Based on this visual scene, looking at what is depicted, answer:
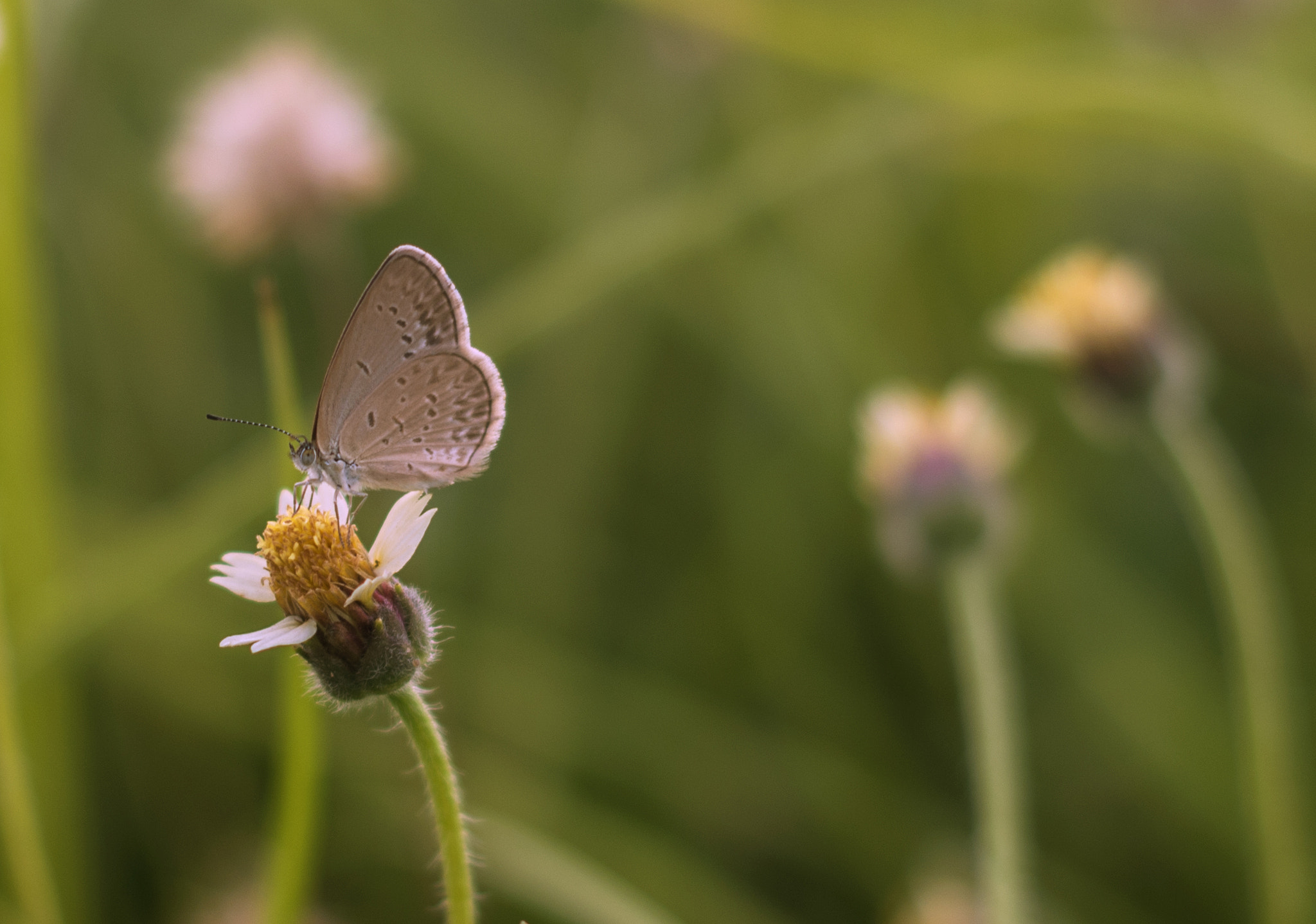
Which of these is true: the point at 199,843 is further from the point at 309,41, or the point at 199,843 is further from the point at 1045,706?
the point at 309,41

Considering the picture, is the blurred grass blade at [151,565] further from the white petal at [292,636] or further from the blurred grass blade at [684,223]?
the white petal at [292,636]

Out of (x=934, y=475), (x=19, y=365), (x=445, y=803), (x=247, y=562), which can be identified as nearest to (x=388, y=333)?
(x=247, y=562)

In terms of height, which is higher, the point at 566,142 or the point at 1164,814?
the point at 566,142

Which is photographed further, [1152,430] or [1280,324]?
[1280,324]


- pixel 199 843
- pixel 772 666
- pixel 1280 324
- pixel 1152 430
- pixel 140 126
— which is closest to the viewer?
pixel 1152 430

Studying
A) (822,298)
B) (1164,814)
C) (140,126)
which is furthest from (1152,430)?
(140,126)

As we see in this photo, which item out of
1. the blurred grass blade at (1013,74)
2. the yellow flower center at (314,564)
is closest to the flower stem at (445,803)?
the yellow flower center at (314,564)

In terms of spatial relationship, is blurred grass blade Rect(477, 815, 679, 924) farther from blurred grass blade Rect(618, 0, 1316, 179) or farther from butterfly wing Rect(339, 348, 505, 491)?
blurred grass blade Rect(618, 0, 1316, 179)
